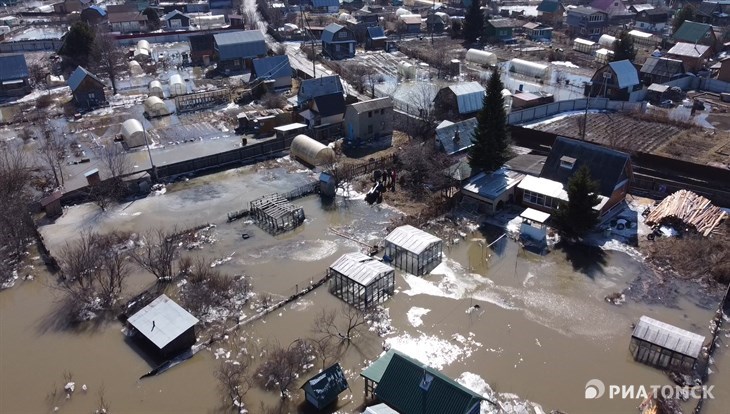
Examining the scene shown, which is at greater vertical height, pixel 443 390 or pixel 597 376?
pixel 443 390

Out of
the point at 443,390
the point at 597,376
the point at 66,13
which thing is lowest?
the point at 597,376

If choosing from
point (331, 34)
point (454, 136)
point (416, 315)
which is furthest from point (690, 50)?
point (416, 315)

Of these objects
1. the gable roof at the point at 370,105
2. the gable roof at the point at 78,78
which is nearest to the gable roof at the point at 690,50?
the gable roof at the point at 370,105

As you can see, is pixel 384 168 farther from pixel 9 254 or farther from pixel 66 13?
pixel 66 13

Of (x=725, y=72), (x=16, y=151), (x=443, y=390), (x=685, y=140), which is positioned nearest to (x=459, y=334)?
(x=443, y=390)

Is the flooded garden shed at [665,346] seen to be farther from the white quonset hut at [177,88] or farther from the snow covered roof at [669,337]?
the white quonset hut at [177,88]

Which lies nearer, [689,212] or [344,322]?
[344,322]

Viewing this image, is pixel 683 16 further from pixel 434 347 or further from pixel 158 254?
pixel 158 254

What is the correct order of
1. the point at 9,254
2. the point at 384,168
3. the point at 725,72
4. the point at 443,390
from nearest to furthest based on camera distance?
1. the point at 443,390
2. the point at 9,254
3. the point at 384,168
4. the point at 725,72

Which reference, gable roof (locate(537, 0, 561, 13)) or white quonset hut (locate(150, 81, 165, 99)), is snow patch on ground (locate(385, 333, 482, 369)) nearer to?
white quonset hut (locate(150, 81, 165, 99))
